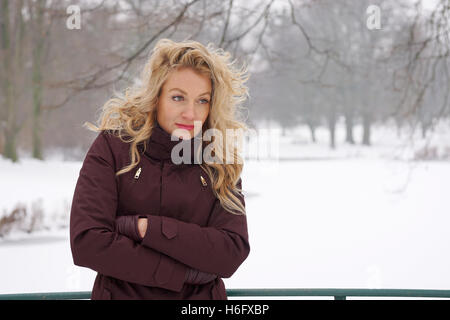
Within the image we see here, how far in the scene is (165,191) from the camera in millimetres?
877

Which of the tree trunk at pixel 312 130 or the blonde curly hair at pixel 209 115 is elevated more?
the blonde curly hair at pixel 209 115

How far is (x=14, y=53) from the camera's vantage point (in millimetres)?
4375

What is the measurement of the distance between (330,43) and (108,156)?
10.4 ft

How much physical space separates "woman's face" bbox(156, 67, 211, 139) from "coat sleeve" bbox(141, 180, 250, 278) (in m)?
0.20

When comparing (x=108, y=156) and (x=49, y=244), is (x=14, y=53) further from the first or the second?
(x=108, y=156)

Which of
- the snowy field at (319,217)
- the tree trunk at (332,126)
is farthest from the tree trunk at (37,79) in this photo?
the tree trunk at (332,126)

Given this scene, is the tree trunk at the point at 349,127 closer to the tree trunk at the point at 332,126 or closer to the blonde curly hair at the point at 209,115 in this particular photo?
the tree trunk at the point at 332,126

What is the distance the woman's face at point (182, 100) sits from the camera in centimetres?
92

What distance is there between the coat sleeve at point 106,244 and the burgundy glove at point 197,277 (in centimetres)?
2

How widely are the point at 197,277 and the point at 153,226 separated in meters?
0.15

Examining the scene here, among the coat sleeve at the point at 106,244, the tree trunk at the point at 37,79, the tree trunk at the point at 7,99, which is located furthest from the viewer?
the tree trunk at the point at 7,99

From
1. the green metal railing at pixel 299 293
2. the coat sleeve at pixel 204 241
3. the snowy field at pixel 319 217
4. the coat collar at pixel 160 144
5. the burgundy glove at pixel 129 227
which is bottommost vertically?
the snowy field at pixel 319 217

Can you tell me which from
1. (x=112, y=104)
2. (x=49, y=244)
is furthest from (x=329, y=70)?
(x=112, y=104)
